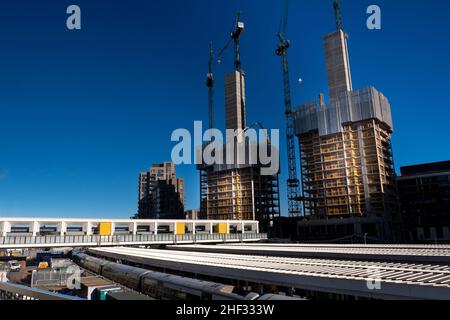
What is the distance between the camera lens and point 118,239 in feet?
274

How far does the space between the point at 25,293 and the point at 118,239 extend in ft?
239

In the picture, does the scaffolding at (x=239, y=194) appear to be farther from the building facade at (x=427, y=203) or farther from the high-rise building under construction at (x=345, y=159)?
the building facade at (x=427, y=203)

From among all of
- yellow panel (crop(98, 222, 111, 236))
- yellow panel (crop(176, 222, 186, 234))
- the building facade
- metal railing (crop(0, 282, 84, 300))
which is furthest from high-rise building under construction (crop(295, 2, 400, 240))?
metal railing (crop(0, 282, 84, 300))

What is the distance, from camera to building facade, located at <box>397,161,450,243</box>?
11231 centimetres

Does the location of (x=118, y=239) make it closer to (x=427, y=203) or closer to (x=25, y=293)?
(x=25, y=293)

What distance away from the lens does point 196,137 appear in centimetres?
16550

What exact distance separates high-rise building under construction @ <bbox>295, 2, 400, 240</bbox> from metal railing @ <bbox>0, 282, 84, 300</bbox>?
352 feet

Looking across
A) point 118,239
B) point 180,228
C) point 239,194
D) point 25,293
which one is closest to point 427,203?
point 239,194

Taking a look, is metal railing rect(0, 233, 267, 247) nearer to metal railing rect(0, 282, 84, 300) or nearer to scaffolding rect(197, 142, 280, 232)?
scaffolding rect(197, 142, 280, 232)

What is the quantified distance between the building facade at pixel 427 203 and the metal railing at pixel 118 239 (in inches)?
2325

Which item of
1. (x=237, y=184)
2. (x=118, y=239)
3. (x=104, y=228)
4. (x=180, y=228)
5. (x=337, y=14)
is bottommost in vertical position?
(x=118, y=239)

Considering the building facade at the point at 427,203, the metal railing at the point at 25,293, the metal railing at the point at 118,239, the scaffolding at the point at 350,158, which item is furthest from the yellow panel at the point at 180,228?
the building facade at the point at 427,203

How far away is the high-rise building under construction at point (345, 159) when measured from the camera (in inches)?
4405
